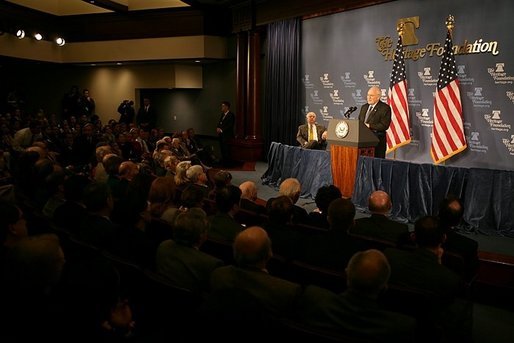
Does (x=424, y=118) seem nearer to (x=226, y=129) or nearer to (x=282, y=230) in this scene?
(x=226, y=129)

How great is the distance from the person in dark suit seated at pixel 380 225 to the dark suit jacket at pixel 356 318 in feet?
4.28

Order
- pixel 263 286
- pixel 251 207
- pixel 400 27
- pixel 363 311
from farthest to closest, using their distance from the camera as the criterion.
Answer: pixel 400 27 → pixel 251 207 → pixel 263 286 → pixel 363 311

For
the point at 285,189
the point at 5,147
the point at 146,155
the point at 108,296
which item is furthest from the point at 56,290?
the point at 5,147

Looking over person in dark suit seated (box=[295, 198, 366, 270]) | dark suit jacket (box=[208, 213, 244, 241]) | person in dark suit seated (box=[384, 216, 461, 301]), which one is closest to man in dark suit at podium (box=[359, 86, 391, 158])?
dark suit jacket (box=[208, 213, 244, 241])

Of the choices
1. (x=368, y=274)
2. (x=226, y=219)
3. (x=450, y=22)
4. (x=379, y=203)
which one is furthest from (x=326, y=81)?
(x=368, y=274)

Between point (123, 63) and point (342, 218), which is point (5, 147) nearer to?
point (123, 63)

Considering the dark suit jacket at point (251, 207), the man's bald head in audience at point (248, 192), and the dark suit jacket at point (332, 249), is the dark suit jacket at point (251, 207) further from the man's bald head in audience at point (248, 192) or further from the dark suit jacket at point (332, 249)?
the dark suit jacket at point (332, 249)

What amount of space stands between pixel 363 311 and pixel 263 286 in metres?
0.43

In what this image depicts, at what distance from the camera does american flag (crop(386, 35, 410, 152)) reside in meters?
7.63

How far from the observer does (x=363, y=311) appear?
176 cm

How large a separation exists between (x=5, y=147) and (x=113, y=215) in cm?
658

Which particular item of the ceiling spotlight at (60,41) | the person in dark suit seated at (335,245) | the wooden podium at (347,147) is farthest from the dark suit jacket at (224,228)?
the ceiling spotlight at (60,41)

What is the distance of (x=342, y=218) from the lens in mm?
2639

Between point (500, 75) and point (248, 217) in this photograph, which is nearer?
point (248, 217)
